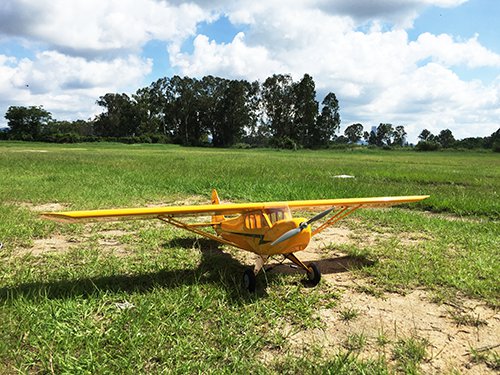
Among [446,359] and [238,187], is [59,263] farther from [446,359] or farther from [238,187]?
[238,187]

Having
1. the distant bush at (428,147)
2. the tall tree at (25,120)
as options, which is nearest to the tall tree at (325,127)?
the distant bush at (428,147)

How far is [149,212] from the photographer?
5113mm

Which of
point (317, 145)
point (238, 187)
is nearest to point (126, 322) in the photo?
point (238, 187)

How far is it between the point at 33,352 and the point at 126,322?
91cm

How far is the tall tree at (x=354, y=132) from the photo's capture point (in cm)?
14912

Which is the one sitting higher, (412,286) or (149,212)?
(149,212)

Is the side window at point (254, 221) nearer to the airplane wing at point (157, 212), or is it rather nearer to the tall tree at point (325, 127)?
the airplane wing at point (157, 212)

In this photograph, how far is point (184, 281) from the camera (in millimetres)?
Result: 5336

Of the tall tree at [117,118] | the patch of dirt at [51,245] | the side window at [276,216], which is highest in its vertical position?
the tall tree at [117,118]

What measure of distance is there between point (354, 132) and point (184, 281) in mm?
154203

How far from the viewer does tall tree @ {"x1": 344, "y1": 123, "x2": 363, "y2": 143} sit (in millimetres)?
149125

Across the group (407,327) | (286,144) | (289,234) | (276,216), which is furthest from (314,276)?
(286,144)

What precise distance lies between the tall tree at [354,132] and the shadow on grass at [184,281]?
150977 millimetres

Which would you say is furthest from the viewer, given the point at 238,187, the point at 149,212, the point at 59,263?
the point at 238,187
